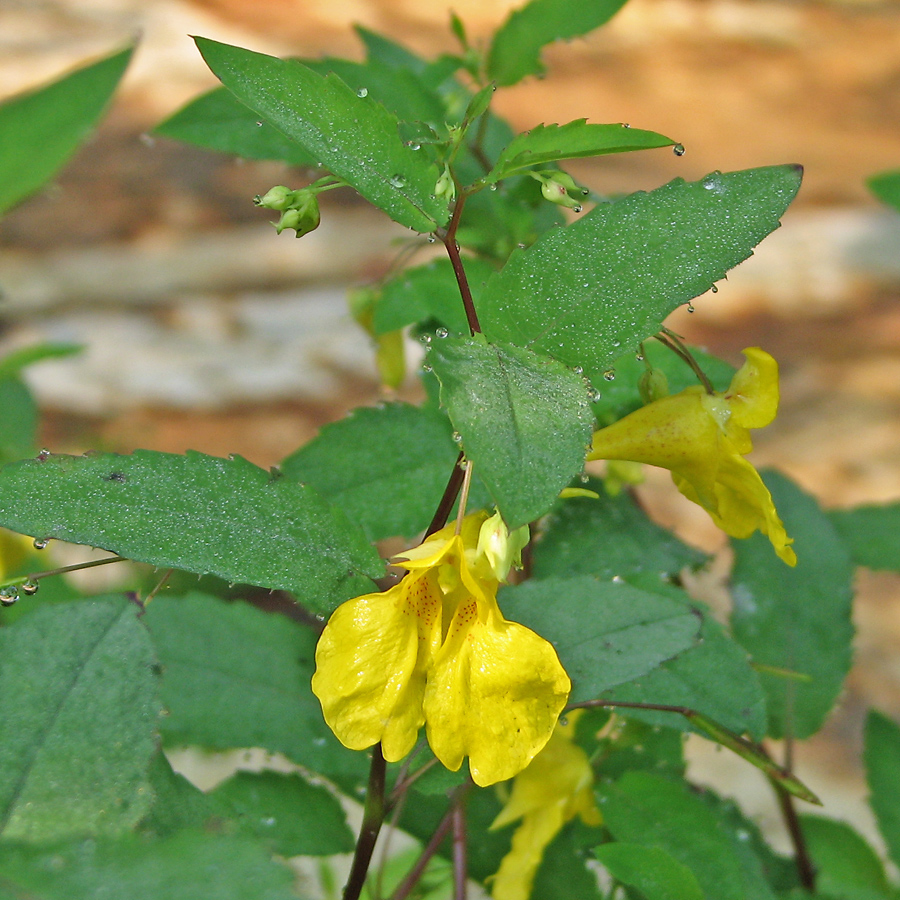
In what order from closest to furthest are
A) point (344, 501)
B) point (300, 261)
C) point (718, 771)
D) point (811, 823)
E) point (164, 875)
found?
point (164, 875) < point (344, 501) < point (811, 823) < point (718, 771) < point (300, 261)

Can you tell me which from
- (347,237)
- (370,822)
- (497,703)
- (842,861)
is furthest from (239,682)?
(347,237)

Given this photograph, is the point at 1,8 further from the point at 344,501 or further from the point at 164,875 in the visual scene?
the point at 164,875

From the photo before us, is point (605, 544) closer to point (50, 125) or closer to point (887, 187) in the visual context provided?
point (887, 187)

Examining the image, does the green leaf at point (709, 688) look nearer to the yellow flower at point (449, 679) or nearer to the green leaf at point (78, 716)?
the yellow flower at point (449, 679)

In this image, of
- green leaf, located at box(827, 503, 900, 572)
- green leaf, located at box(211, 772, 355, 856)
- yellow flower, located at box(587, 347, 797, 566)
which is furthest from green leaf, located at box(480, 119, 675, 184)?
green leaf, located at box(827, 503, 900, 572)

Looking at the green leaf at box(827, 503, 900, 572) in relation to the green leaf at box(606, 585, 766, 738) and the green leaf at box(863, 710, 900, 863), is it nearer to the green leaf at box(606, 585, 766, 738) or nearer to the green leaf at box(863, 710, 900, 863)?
the green leaf at box(863, 710, 900, 863)

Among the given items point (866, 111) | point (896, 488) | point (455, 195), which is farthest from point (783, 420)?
point (455, 195)
